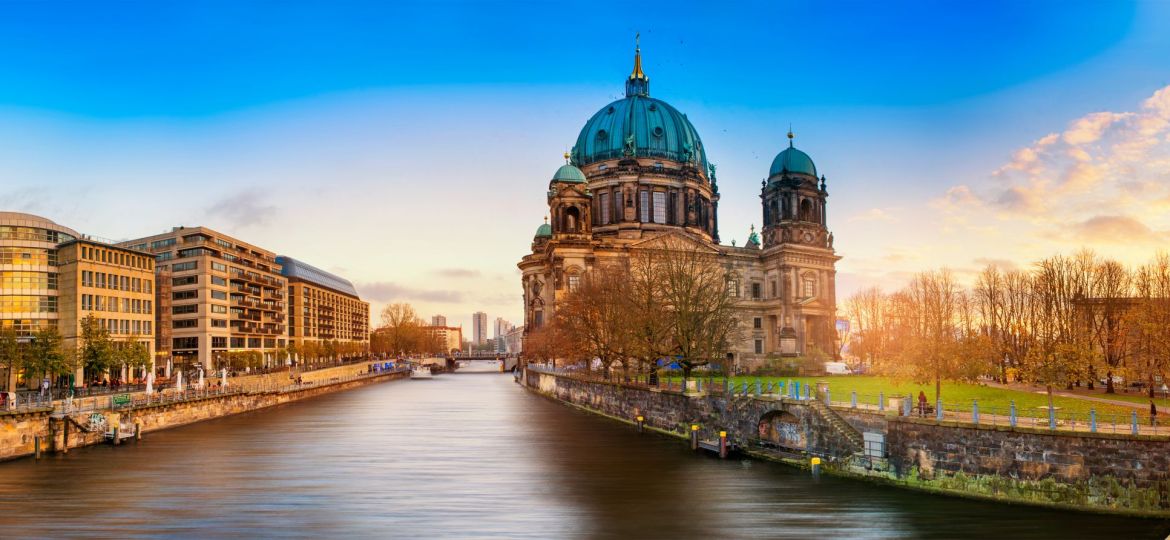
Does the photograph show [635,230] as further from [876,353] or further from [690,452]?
[690,452]

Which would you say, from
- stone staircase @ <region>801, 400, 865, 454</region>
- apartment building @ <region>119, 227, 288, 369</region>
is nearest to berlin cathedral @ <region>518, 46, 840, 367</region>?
apartment building @ <region>119, 227, 288, 369</region>

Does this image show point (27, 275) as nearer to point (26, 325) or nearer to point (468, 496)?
point (26, 325)

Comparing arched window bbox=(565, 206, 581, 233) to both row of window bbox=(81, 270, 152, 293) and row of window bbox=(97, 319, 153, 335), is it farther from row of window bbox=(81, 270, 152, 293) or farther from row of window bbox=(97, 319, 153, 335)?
row of window bbox=(97, 319, 153, 335)

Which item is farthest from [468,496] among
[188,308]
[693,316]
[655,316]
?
[188,308]

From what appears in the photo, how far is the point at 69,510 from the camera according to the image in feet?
108

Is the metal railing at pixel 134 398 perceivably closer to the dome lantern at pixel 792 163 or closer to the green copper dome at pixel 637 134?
the green copper dome at pixel 637 134

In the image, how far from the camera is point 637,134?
135 meters

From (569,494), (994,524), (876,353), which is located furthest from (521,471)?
(876,353)

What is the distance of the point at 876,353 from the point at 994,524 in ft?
243

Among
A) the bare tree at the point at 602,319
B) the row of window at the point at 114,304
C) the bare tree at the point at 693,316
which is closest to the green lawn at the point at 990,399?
the bare tree at the point at 693,316

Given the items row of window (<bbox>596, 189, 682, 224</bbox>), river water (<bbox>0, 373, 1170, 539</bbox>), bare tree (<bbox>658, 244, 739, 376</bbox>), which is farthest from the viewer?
row of window (<bbox>596, 189, 682, 224</bbox>)

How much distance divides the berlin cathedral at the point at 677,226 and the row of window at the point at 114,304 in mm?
51312

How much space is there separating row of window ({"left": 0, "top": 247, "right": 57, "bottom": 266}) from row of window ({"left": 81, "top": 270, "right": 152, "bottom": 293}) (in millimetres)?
3673

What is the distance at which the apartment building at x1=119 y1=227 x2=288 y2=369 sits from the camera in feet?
384
